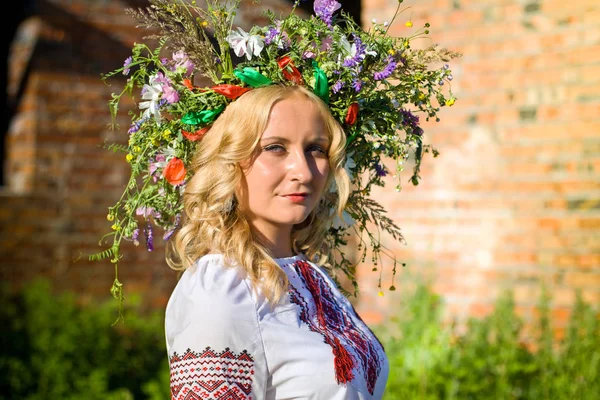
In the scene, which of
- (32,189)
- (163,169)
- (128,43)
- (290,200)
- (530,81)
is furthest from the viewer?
(128,43)

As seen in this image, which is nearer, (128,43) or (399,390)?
(399,390)

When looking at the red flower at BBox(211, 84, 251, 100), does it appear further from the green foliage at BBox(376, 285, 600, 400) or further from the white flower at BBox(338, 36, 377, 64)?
the green foliage at BBox(376, 285, 600, 400)

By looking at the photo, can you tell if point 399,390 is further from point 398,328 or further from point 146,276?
point 146,276

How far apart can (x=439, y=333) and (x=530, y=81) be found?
4.65 ft

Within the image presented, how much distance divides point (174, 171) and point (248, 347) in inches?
23.8

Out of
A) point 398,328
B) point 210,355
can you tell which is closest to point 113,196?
point 398,328

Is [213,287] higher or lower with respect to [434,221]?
lower

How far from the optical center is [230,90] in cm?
221

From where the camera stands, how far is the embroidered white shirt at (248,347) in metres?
1.88

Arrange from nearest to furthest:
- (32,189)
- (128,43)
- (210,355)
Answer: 1. (210,355)
2. (32,189)
3. (128,43)

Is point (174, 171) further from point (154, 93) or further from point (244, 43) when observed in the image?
point (244, 43)

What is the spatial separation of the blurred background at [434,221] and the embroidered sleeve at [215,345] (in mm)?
2156

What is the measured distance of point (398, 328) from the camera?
4.61 meters

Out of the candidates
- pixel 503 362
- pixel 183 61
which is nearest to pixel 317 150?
pixel 183 61
